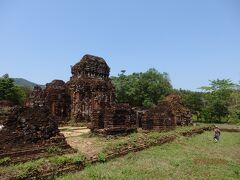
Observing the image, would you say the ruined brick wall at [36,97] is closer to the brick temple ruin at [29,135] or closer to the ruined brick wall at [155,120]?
the ruined brick wall at [155,120]

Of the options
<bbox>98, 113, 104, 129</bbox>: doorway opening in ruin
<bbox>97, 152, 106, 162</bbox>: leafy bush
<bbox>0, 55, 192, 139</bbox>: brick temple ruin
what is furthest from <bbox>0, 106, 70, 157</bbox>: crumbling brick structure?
<bbox>0, 55, 192, 139</bbox>: brick temple ruin

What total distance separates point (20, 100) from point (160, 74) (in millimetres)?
23998

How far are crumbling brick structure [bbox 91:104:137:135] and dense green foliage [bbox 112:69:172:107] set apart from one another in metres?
21.9

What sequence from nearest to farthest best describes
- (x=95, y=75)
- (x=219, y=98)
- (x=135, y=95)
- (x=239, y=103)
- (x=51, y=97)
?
(x=239, y=103), (x=51, y=97), (x=95, y=75), (x=219, y=98), (x=135, y=95)

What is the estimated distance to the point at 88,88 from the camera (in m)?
22.2

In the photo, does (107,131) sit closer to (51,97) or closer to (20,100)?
(51,97)

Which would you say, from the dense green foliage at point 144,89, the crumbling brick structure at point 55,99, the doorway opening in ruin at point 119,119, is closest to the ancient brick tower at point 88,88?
the crumbling brick structure at point 55,99

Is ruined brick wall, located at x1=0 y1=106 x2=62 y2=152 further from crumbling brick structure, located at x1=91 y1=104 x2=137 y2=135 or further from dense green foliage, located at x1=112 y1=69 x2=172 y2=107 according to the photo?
dense green foliage, located at x1=112 y1=69 x2=172 y2=107

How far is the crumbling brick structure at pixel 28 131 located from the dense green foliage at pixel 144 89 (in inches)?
1102

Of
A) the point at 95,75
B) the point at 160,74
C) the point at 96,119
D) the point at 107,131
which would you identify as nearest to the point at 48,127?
the point at 107,131

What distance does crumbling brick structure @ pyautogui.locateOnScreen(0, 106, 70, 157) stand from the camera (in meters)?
8.26

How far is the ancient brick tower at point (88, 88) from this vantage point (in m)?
21.5

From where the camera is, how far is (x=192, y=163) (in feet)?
31.5

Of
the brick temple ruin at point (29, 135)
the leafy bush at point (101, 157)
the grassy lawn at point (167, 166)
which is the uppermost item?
the brick temple ruin at point (29, 135)
